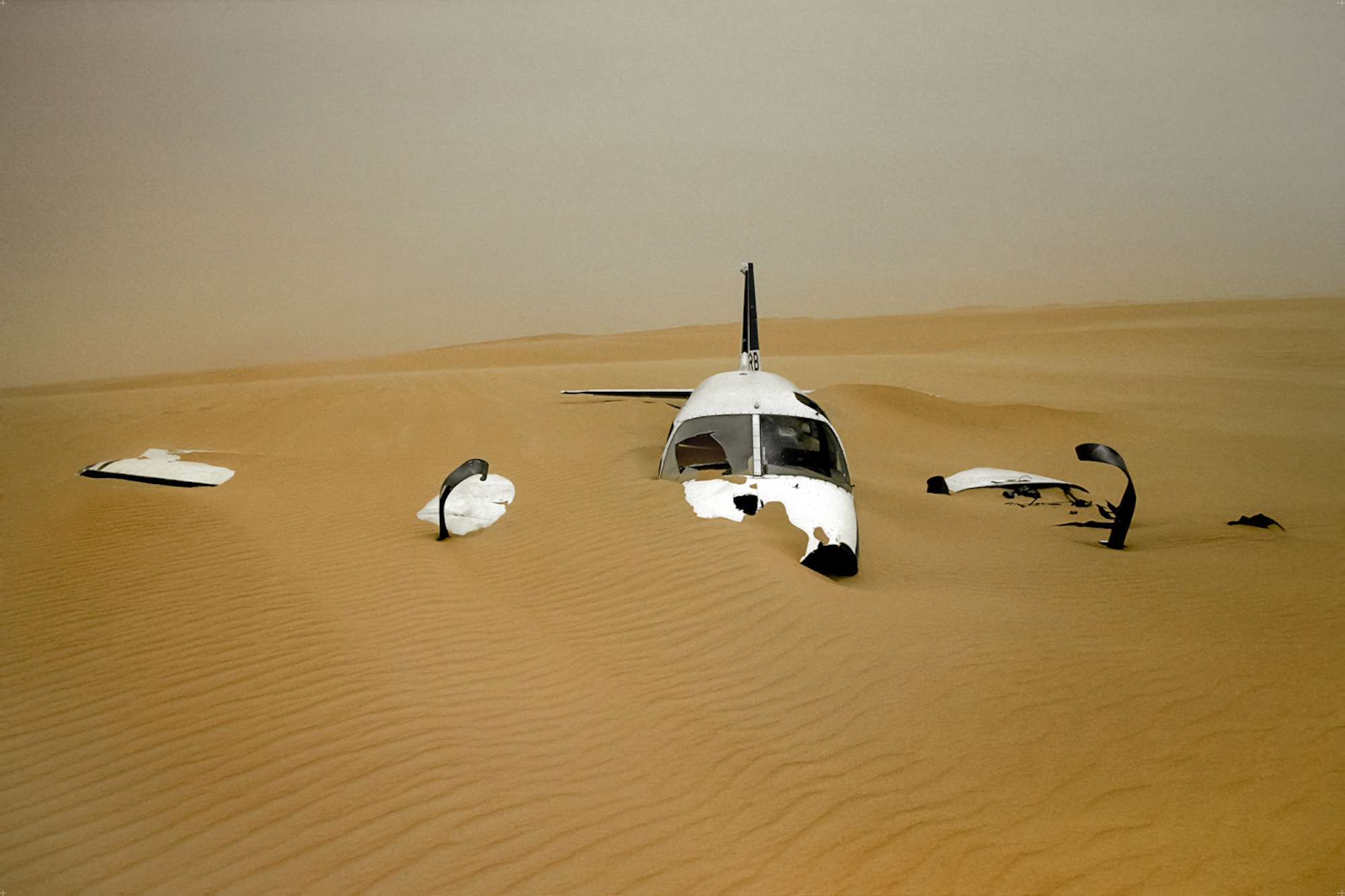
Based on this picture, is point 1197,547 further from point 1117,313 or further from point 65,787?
point 1117,313

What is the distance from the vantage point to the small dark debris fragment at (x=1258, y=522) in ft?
29.3

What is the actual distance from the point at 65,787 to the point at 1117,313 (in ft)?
266

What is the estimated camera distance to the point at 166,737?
→ 4.41m

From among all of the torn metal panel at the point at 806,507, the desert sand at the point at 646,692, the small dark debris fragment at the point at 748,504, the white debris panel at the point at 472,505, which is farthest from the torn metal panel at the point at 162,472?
the small dark debris fragment at the point at 748,504

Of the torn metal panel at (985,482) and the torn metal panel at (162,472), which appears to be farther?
the torn metal panel at (985,482)

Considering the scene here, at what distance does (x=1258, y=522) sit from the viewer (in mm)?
9008

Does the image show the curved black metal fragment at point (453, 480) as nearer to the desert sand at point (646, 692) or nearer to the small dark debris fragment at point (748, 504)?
the desert sand at point (646, 692)

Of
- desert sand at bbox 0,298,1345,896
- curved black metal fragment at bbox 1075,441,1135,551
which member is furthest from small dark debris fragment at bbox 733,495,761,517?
curved black metal fragment at bbox 1075,441,1135,551

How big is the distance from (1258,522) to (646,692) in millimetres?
8858

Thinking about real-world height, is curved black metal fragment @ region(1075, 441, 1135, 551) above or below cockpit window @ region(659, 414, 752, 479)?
below

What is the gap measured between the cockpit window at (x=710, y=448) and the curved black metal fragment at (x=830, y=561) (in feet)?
4.43

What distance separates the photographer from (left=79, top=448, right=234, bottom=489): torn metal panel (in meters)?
9.66

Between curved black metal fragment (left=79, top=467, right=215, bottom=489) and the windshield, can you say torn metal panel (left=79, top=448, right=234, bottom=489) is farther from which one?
the windshield

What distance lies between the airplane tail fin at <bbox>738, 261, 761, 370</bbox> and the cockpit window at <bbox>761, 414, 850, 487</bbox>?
12.9 feet
